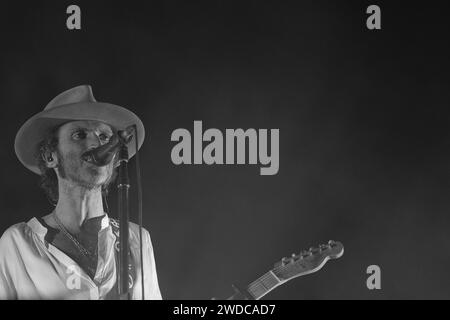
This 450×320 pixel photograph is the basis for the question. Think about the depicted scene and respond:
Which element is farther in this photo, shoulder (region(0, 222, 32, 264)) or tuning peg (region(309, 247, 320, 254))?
tuning peg (region(309, 247, 320, 254))

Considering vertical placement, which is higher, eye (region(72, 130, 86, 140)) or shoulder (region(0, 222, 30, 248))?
eye (region(72, 130, 86, 140))

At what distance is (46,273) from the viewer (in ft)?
11.2

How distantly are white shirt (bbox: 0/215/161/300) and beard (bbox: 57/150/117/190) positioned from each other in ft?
0.81

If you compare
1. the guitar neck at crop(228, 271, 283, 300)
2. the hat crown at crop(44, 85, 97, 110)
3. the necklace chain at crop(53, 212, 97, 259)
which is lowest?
the guitar neck at crop(228, 271, 283, 300)

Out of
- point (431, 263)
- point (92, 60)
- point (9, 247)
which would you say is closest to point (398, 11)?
point (431, 263)

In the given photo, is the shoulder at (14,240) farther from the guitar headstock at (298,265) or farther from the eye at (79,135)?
the guitar headstock at (298,265)

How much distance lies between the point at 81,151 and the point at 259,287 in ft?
3.20

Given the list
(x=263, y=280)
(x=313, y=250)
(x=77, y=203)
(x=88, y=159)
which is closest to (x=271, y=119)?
(x=313, y=250)

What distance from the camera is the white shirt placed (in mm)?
3408

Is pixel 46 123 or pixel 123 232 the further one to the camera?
pixel 46 123

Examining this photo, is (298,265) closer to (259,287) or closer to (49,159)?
(259,287)

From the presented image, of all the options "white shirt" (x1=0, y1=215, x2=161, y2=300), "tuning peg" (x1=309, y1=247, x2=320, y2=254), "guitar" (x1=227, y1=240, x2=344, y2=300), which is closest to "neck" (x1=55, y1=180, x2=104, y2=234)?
"white shirt" (x1=0, y1=215, x2=161, y2=300)

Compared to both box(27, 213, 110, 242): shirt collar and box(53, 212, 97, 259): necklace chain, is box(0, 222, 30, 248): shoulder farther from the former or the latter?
box(53, 212, 97, 259): necklace chain

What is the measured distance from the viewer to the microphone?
337 centimetres
